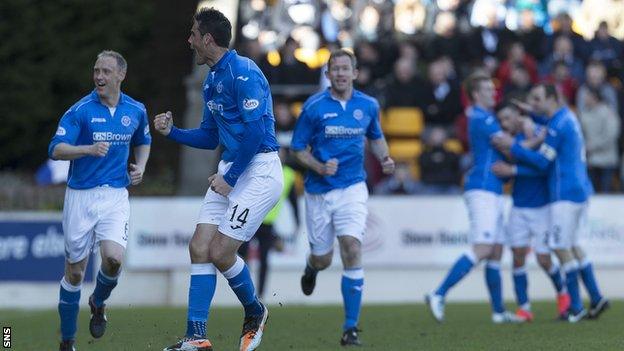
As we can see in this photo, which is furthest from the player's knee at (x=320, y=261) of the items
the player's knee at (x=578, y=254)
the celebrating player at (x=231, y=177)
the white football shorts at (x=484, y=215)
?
the player's knee at (x=578, y=254)

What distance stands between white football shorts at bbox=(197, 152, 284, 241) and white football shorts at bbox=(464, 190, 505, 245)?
4.81 metres

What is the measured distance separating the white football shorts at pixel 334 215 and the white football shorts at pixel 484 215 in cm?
256

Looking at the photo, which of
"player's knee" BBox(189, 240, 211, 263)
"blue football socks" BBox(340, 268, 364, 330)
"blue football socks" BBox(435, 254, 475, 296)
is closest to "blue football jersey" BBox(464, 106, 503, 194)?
"blue football socks" BBox(435, 254, 475, 296)

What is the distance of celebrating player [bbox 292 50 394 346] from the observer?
44.5 feet

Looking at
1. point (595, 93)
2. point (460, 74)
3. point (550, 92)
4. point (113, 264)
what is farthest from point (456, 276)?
point (460, 74)

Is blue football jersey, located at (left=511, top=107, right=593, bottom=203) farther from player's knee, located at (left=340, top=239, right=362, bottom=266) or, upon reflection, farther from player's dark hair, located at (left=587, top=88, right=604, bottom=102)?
player's dark hair, located at (left=587, top=88, right=604, bottom=102)

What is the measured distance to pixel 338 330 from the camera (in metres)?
15.0

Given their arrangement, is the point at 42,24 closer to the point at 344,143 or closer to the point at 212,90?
the point at 344,143

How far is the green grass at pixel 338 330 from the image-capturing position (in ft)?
42.4

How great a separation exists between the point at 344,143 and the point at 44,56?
12864mm

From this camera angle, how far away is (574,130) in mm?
15734

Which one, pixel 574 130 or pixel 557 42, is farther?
pixel 557 42

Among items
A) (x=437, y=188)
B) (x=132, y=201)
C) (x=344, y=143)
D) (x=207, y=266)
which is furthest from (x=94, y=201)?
(x=437, y=188)

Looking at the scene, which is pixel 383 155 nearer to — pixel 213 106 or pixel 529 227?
pixel 213 106
